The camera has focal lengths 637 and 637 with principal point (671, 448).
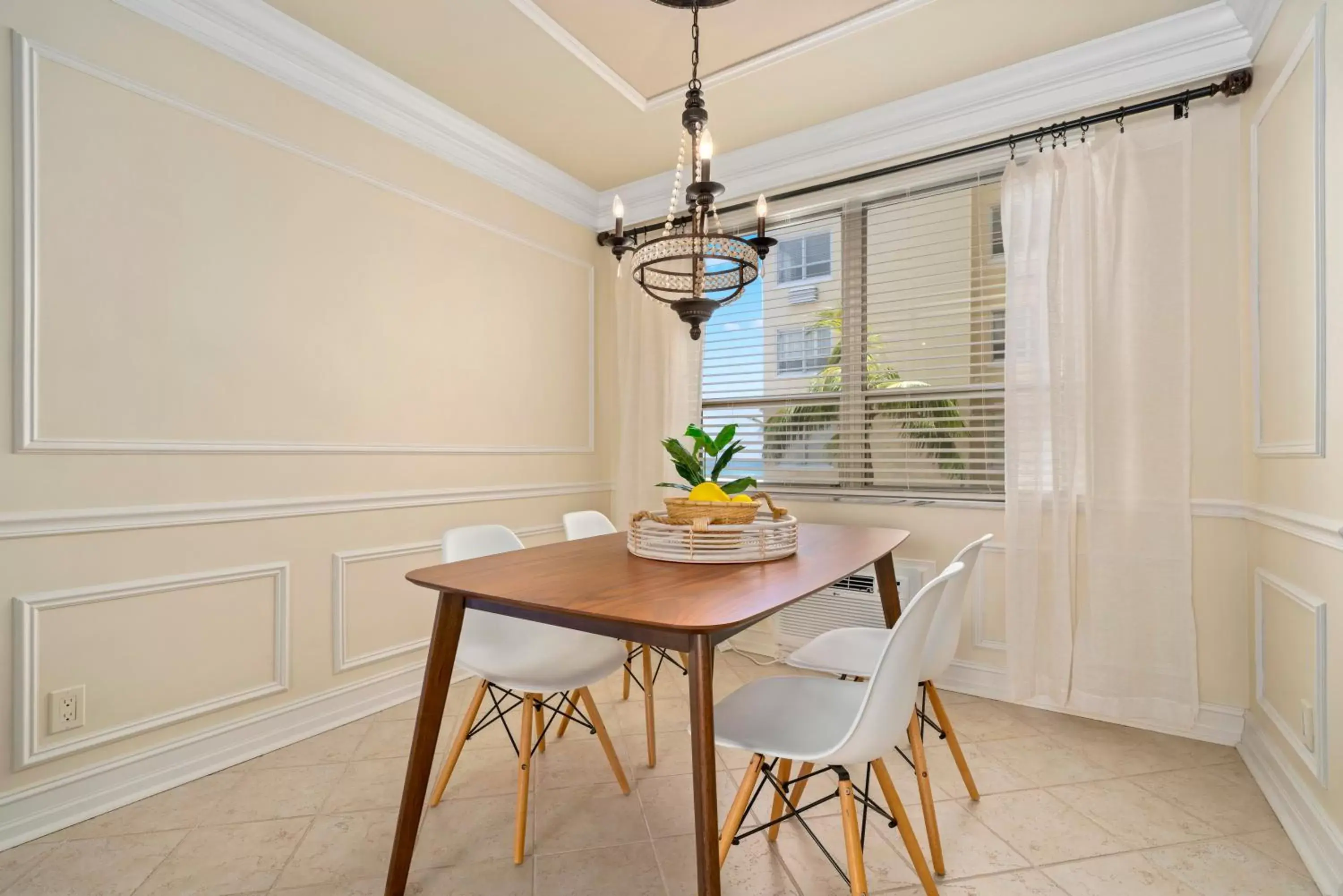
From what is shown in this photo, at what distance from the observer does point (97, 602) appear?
6.21 feet

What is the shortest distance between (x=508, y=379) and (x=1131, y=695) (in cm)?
300

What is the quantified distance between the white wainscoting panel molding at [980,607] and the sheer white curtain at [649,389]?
1.56 m

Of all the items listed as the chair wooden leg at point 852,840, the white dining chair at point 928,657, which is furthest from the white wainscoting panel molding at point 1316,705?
the chair wooden leg at point 852,840

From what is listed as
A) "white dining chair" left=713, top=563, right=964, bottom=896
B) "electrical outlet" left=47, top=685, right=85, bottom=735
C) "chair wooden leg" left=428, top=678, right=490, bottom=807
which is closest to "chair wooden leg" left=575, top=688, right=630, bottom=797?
"chair wooden leg" left=428, top=678, right=490, bottom=807

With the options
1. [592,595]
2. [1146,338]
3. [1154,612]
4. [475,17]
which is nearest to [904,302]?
[1146,338]

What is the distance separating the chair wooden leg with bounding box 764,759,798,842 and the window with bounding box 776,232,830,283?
2.35 metres

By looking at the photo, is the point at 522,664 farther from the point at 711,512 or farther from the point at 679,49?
the point at 679,49

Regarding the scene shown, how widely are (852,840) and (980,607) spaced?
5.95 ft

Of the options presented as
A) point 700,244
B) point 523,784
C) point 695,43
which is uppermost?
point 695,43

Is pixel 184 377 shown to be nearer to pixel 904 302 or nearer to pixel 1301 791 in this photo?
pixel 904 302

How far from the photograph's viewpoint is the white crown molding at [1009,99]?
2299mm

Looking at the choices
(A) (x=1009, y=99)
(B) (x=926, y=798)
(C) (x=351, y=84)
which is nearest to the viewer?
(B) (x=926, y=798)

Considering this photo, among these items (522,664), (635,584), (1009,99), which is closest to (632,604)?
(635,584)

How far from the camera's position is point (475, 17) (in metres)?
2.26
